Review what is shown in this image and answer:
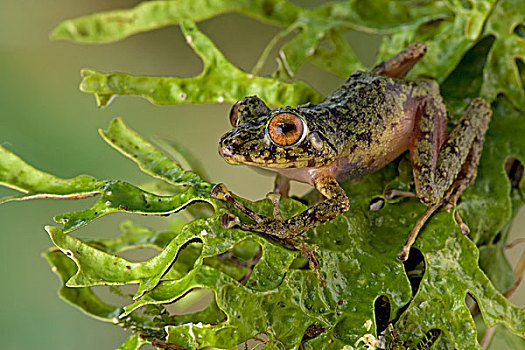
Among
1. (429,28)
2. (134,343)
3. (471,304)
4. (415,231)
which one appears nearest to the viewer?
(134,343)

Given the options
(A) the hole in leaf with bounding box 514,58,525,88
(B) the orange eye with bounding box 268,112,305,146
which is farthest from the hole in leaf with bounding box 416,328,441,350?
(A) the hole in leaf with bounding box 514,58,525,88

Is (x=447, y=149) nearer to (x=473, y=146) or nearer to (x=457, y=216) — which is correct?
(x=473, y=146)

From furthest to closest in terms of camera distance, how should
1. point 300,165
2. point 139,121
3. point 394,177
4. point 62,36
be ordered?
Result: point 139,121 < point 62,36 < point 394,177 < point 300,165

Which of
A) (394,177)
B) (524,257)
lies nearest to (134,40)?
(394,177)

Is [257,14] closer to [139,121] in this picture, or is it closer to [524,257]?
[524,257]

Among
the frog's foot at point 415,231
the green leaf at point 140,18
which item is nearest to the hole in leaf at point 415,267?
the frog's foot at point 415,231

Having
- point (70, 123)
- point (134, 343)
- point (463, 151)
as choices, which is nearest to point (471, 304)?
point (463, 151)

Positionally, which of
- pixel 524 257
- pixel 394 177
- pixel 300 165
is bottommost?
pixel 524 257

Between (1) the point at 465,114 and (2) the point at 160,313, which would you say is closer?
(2) the point at 160,313
